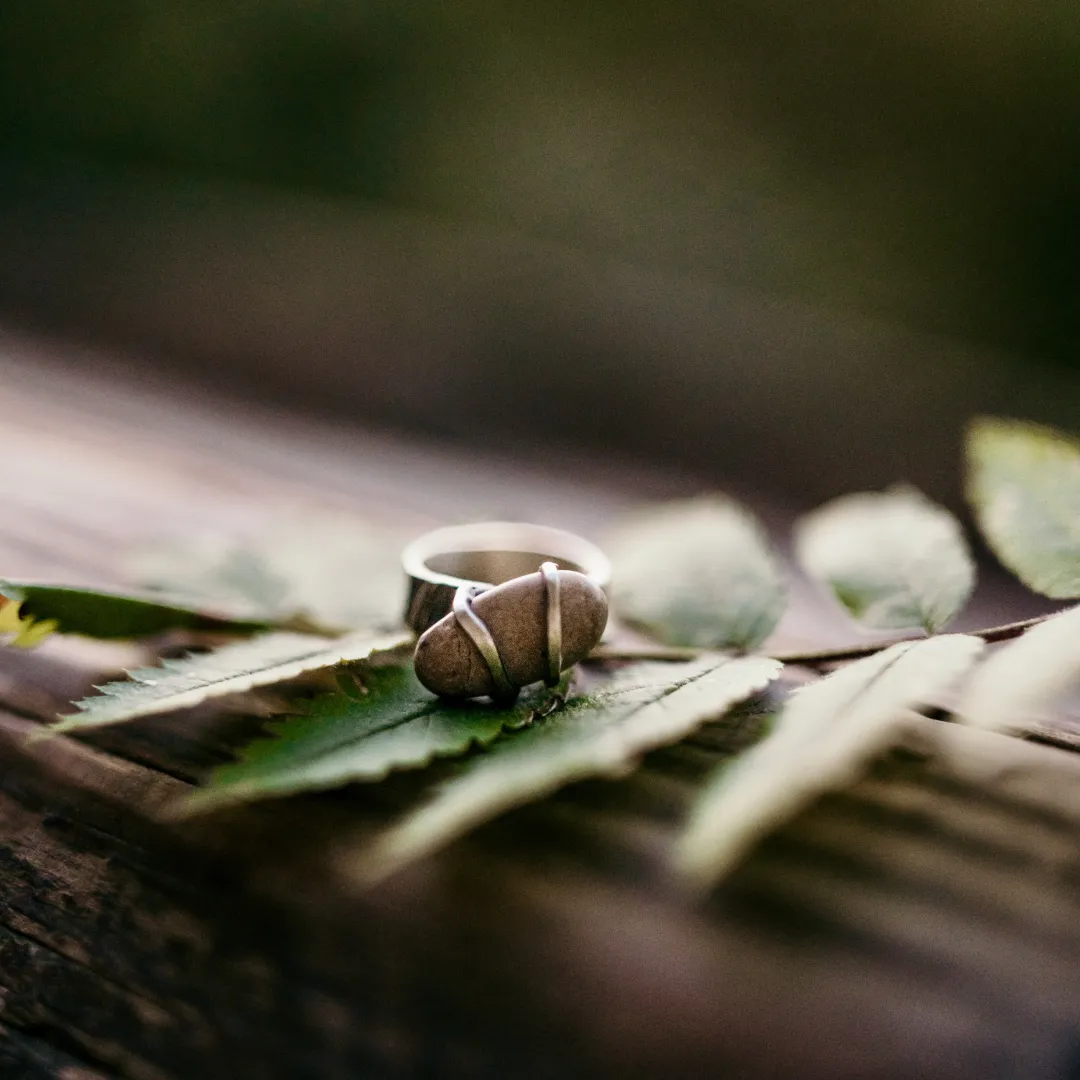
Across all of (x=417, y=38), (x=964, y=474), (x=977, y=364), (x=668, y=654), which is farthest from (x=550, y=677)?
(x=417, y=38)

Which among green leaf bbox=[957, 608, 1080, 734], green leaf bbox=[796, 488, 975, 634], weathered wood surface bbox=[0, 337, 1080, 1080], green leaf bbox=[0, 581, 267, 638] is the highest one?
green leaf bbox=[796, 488, 975, 634]

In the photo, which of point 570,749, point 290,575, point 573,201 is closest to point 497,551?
point 290,575

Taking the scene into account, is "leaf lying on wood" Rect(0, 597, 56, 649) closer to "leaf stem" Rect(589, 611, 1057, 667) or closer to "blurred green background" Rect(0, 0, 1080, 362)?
"leaf stem" Rect(589, 611, 1057, 667)

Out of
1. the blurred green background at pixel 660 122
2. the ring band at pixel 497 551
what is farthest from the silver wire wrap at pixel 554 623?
the blurred green background at pixel 660 122

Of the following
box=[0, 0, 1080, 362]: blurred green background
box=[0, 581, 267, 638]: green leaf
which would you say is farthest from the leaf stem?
box=[0, 0, 1080, 362]: blurred green background

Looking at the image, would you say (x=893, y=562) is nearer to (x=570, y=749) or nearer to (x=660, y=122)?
(x=570, y=749)

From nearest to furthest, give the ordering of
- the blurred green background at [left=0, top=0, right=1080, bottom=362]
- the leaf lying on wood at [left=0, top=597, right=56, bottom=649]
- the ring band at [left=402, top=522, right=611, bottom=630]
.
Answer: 1. the leaf lying on wood at [left=0, top=597, right=56, bottom=649]
2. the ring band at [left=402, top=522, right=611, bottom=630]
3. the blurred green background at [left=0, top=0, right=1080, bottom=362]
